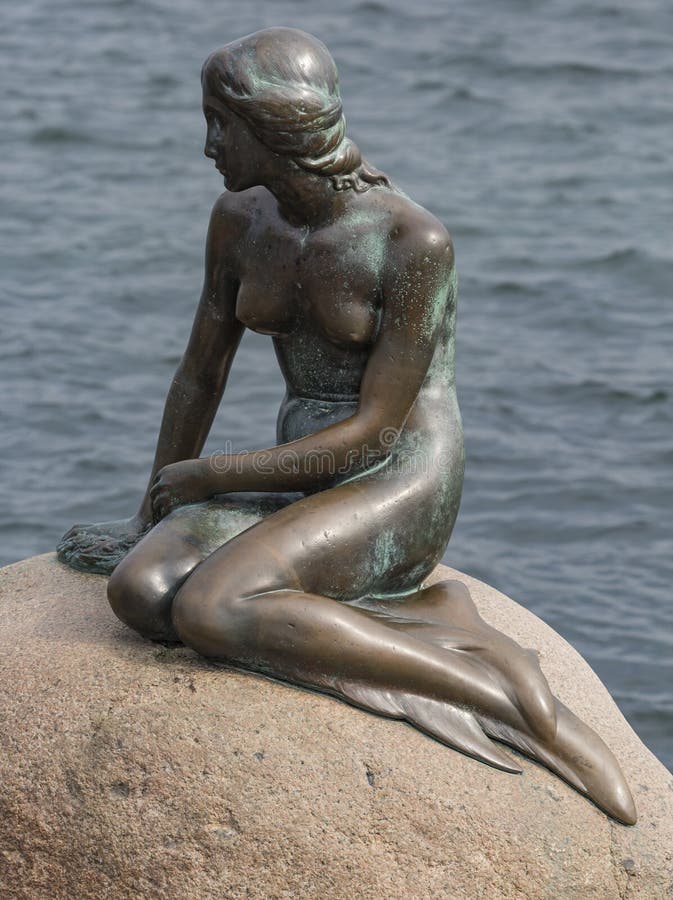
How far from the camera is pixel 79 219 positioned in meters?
12.1

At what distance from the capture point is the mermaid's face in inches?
197

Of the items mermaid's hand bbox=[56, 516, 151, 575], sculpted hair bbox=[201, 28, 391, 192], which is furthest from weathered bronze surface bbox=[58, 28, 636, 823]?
mermaid's hand bbox=[56, 516, 151, 575]

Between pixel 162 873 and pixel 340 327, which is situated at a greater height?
pixel 340 327

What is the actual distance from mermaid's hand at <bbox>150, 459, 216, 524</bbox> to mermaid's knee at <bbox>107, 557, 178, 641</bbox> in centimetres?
34

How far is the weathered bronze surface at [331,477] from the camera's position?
4.93 m

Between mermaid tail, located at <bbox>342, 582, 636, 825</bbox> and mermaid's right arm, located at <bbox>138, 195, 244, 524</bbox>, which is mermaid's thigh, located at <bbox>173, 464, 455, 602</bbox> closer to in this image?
mermaid tail, located at <bbox>342, 582, 636, 825</bbox>

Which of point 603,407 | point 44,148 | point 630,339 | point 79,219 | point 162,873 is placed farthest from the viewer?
point 44,148

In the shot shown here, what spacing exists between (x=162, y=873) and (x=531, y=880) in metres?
1.06

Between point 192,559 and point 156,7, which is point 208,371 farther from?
point 156,7

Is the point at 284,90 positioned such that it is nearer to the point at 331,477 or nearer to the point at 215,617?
the point at 331,477

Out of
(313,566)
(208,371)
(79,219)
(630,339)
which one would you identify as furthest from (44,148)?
(313,566)

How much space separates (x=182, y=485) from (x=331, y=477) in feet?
1.57

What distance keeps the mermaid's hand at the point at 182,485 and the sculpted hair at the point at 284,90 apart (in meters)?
1.01

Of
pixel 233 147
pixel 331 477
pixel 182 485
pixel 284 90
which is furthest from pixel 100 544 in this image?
pixel 284 90
